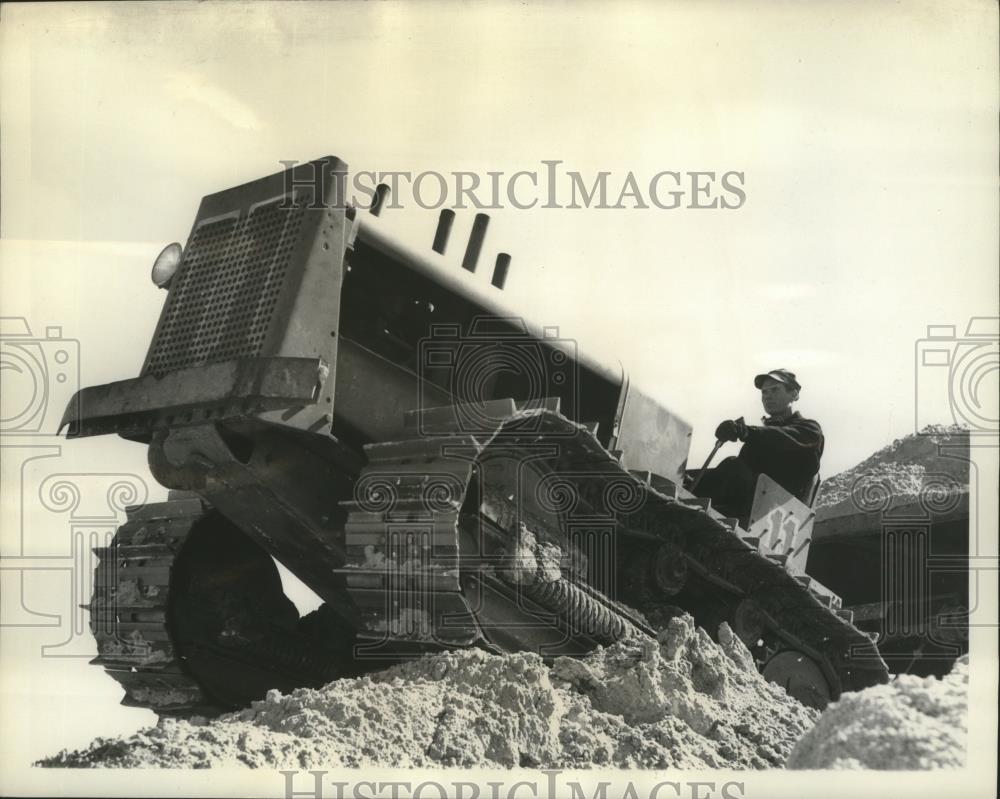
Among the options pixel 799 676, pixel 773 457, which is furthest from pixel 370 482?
pixel 773 457

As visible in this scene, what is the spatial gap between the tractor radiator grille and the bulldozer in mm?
12

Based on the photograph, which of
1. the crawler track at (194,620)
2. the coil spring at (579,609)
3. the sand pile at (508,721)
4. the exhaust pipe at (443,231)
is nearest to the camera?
the sand pile at (508,721)

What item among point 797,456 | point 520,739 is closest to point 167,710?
point 520,739

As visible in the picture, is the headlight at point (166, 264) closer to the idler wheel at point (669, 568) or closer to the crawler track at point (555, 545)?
the crawler track at point (555, 545)

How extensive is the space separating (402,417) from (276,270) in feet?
2.76

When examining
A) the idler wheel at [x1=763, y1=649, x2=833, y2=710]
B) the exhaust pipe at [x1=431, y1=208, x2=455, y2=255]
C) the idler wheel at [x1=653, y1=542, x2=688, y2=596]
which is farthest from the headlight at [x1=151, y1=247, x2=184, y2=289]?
the idler wheel at [x1=763, y1=649, x2=833, y2=710]

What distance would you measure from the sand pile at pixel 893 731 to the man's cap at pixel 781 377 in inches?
129

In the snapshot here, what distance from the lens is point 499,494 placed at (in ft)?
18.8

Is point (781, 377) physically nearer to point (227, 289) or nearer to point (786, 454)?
point (786, 454)

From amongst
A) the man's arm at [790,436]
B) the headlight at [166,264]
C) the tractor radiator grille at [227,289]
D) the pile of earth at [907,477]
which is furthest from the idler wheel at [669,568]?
the pile of earth at [907,477]

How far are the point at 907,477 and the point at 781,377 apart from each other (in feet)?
8.47

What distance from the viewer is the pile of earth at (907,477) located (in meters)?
9.78

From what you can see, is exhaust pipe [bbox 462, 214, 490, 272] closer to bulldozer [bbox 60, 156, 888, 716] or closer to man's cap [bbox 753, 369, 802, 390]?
bulldozer [bbox 60, 156, 888, 716]

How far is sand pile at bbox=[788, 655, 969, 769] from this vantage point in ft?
15.2
